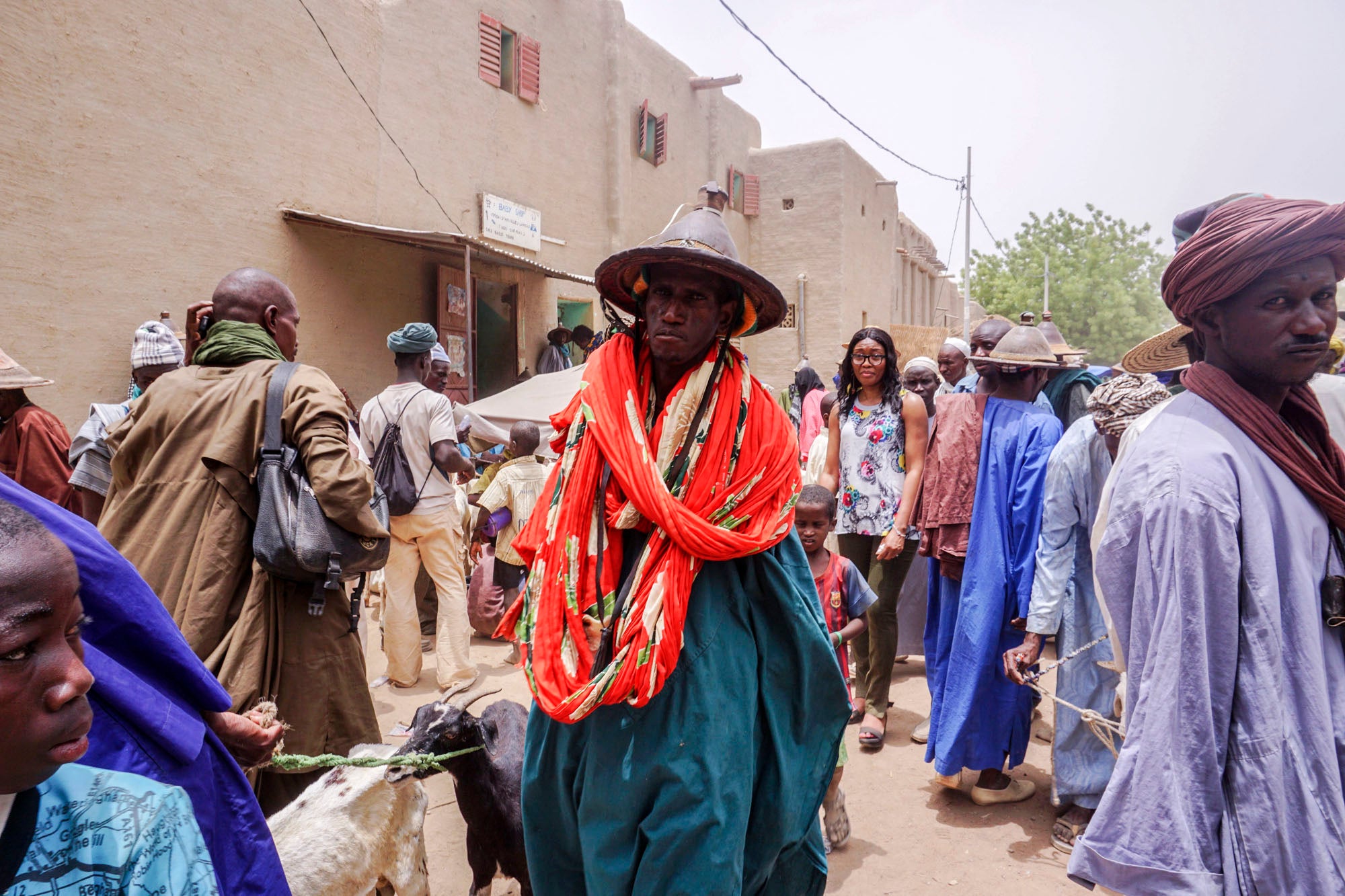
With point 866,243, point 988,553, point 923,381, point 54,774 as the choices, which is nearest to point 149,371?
point 54,774

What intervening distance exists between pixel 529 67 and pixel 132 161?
6.26 m

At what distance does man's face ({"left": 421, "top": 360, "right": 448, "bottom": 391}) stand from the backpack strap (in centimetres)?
310

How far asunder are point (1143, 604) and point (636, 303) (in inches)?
59.9

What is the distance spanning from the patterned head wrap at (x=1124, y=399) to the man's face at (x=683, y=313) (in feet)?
5.36

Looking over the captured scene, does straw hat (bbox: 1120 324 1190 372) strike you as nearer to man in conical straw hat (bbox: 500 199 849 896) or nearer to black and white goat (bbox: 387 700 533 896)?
man in conical straw hat (bbox: 500 199 849 896)

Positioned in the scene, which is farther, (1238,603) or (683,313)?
(683,313)

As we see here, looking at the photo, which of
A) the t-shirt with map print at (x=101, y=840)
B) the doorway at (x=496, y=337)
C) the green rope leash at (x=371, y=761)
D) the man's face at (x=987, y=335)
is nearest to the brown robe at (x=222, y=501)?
the green rope leash at (x=371, y=761)

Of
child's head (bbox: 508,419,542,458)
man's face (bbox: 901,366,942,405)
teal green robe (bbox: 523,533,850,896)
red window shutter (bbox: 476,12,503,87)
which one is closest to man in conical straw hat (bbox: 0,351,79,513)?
child's head (bbox: 508,419,542,458)

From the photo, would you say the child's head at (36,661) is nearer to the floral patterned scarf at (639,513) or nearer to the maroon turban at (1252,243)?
the floral patterned scarf at (639,513)

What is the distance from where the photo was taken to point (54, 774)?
1.10m

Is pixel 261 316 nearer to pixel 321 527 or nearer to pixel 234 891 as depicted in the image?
pixel 321 527

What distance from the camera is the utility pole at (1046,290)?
37594 mm

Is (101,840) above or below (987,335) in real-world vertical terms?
below

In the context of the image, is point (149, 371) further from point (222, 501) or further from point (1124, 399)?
point (1124, 399)
